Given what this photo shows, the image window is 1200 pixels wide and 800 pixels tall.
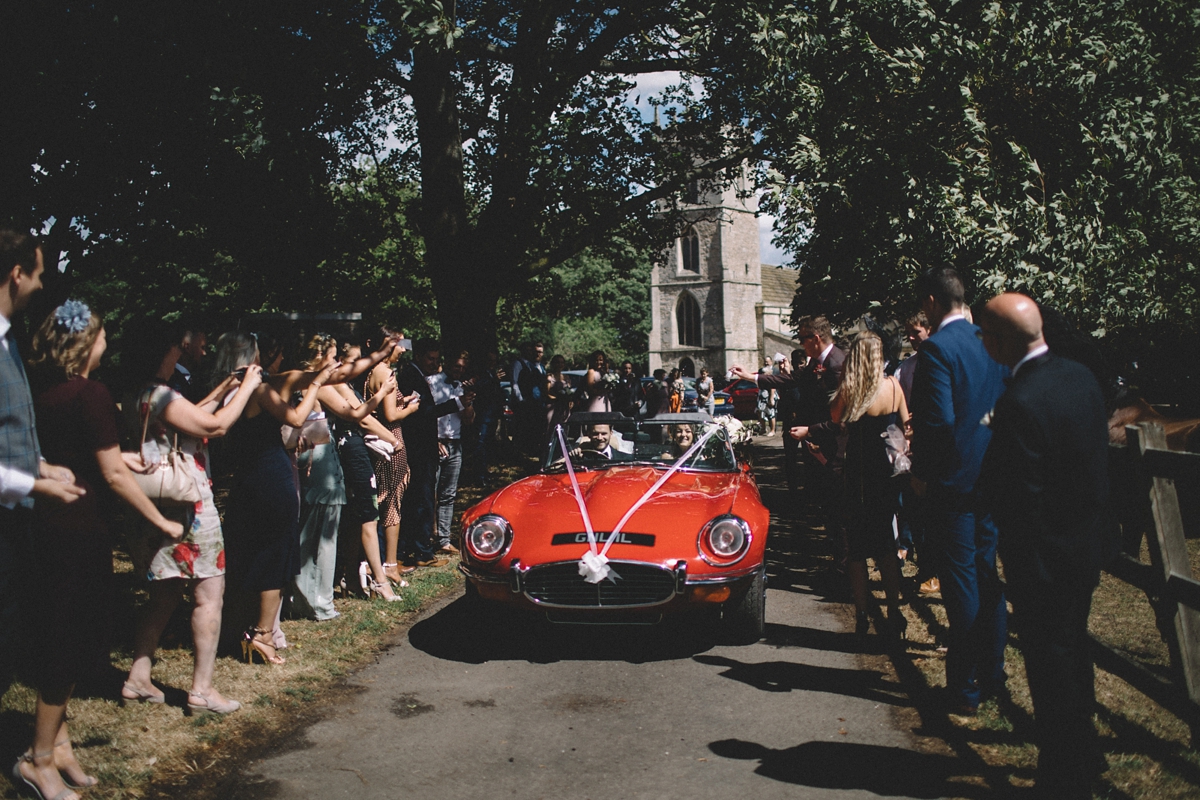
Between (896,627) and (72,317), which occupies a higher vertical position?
(72,317)

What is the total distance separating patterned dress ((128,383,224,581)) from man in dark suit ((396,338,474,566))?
3361mm

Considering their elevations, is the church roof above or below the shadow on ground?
above

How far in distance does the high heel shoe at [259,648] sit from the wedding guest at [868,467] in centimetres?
373

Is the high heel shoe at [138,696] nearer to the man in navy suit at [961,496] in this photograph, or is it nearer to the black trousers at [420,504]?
the black trousers at [420,504]

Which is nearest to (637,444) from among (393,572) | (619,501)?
(619,501)

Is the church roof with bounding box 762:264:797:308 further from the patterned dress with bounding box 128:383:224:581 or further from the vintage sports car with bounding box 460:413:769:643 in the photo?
the patterned dress with bounding box 128:383:224:581

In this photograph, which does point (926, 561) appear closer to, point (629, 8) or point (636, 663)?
point (636, 663)

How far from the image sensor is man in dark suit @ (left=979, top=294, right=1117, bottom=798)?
126 inches

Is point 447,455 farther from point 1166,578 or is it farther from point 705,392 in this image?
point 705,392

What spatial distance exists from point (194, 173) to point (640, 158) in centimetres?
828

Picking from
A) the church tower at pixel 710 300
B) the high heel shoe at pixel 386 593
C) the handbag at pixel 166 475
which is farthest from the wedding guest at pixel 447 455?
the church tower at pixel 710 300

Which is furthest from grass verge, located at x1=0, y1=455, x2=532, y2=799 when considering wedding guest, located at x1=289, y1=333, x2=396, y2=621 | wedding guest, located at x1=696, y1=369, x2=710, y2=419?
wedding guest, located at x1=696, y1=369, x2=710, y2=419

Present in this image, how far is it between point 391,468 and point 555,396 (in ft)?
26.3

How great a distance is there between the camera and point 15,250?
325 centimetres
